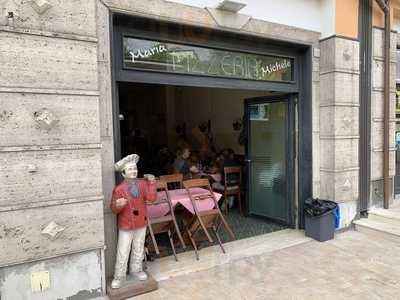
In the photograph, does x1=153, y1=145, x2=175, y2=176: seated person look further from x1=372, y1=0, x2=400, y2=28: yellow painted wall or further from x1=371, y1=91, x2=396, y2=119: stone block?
x1=372, y1=0, x2=400, y2=28: yellow painted wall

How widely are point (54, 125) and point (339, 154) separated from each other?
341cm

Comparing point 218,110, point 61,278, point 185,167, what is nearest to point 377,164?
point 185,167

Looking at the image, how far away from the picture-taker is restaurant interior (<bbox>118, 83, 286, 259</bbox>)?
365 cm

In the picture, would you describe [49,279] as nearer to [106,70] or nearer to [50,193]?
[50,193]

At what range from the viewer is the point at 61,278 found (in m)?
2.58

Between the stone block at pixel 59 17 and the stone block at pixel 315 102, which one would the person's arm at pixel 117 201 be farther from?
the stone block at pixel 315 102

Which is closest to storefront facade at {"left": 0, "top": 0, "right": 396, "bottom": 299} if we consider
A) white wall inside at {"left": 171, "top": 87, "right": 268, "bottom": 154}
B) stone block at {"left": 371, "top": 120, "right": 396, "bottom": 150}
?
stone block at {"left": 371, "top": 120, "right": 396, "bottom": 150}

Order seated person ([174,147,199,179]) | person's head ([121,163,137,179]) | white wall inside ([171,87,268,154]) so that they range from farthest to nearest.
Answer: white wall inside ([171,87,268,154])
seated person ([174,147,199,179])
person's head ([121,163,137,179])

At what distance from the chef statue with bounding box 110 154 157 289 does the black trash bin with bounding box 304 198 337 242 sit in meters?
2.21

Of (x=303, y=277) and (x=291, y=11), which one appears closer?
(x=303, y=277)

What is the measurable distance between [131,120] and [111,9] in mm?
7748

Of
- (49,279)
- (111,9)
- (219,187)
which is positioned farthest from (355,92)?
(49,279)

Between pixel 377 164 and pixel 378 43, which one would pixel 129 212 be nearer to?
pixel 377 164

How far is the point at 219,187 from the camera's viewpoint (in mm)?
5375
